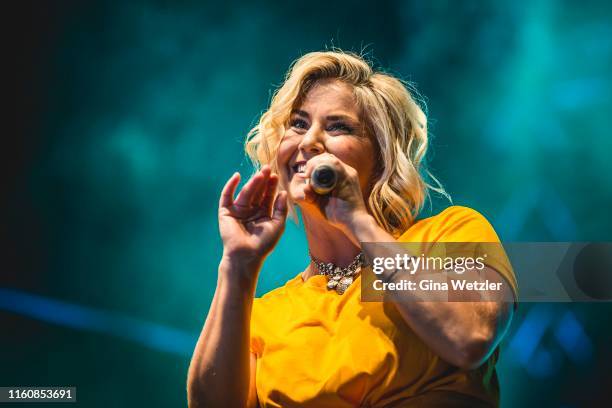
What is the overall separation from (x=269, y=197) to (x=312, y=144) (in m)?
0.24

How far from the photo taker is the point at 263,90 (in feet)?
10.2

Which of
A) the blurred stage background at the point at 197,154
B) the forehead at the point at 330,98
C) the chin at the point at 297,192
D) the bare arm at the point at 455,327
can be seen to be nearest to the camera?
the bare arm at the point at 455,327

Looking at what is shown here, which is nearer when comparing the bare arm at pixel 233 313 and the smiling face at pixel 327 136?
the bare arm at pixel 233 313

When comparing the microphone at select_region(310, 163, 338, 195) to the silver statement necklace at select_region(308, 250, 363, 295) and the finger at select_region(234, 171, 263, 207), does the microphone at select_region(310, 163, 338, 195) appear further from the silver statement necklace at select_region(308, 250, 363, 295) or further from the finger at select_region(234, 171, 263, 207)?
the silver statement necklace at select_region(308, 250, 363, 295)

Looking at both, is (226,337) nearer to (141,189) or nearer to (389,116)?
(389,116)

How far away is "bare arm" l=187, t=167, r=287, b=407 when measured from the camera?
1.41 meters

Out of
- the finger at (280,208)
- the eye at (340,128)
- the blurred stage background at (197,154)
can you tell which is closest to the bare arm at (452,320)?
the finger at (280,208)

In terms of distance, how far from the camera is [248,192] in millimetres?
1446

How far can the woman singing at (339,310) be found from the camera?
52.7 inches

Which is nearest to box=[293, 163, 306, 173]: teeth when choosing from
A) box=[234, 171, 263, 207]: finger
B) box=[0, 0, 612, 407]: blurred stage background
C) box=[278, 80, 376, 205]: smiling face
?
box=[278, 80, 376, 205]: smiling face

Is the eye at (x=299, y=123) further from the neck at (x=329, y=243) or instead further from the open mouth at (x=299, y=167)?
the neck at (x=329, y=243)

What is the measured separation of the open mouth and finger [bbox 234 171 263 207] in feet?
0.73

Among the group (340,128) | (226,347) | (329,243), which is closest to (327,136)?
(340,128)

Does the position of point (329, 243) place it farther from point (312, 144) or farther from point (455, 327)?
point (455, 327)
